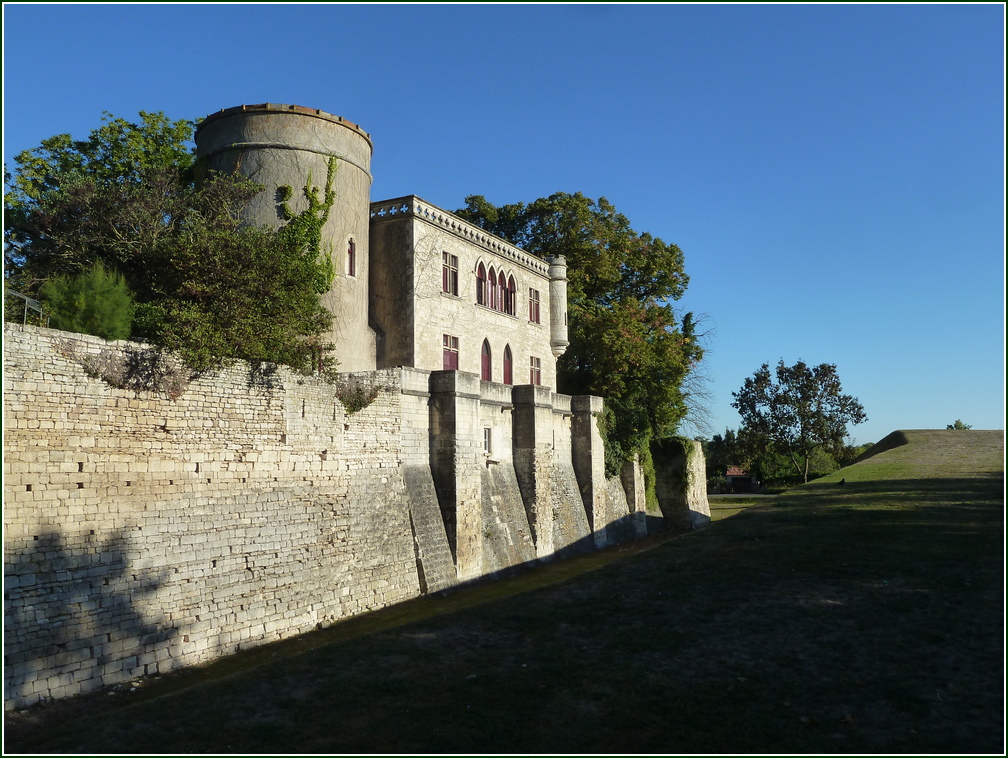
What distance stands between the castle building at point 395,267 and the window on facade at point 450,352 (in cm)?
6

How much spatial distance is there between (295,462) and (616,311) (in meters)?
22.7

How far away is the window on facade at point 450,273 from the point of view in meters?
27.0

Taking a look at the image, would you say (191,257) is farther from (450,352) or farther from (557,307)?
(557,307)

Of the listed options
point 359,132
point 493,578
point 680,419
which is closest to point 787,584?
point 493,578

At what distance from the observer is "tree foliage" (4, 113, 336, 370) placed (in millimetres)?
15516

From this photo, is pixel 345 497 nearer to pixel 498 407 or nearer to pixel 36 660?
pixel 36 660

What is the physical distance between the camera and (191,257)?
16.5m

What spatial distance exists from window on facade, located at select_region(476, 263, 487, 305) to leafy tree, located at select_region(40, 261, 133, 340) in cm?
1609

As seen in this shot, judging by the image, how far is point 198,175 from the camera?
22297 mm

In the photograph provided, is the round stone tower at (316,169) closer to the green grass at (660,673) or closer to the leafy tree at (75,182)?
the leafy tree at (75,182)

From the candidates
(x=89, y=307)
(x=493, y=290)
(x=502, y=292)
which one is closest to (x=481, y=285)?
(x=493, y=290)

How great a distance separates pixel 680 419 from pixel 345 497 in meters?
24.3

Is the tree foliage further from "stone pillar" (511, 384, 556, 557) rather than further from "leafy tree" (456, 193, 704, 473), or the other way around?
"leafy tree" (456, 193, 704, 473)

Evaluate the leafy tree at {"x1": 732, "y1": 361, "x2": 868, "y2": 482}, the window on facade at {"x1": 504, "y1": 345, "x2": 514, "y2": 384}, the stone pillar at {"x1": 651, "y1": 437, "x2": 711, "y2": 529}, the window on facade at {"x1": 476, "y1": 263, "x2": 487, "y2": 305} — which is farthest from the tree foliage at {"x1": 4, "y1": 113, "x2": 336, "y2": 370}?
the leafy tree at {"x1": 732, "y1": 361, "x2": 868, "y2": 482}
